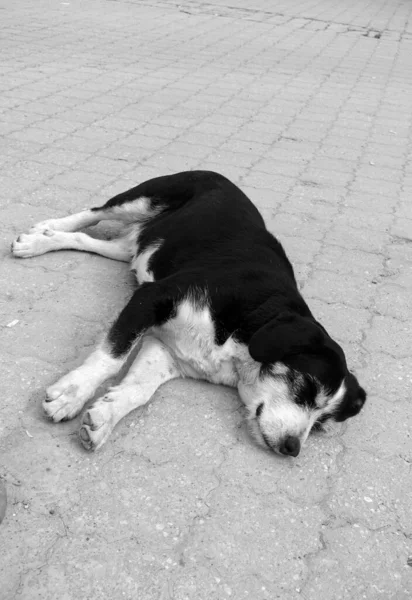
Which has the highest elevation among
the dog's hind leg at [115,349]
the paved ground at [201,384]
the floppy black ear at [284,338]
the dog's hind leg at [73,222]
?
the floppy black ear at [284,338]

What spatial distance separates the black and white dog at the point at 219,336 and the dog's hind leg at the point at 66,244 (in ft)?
0.04

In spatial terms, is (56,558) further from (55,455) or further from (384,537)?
(384,537)

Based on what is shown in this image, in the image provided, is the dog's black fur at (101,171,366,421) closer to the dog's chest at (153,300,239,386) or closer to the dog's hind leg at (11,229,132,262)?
the dog's chest at (153,300,239,386)

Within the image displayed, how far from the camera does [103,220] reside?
189 inches

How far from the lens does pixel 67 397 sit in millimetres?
2961

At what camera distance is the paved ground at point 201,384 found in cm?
245

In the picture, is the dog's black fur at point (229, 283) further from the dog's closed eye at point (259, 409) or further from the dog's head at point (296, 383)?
the dog's closed eye at point (259, 409)

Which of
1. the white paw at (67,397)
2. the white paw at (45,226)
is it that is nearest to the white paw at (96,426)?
the white paw at (67,397)

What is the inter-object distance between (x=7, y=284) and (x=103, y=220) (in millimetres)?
1082

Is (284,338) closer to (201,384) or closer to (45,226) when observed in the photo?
(201,384)

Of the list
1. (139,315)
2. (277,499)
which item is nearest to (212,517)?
(277,499)

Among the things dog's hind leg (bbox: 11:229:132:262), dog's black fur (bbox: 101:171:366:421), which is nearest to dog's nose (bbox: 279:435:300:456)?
dog's black fur (bbox: 101:171:366:421)

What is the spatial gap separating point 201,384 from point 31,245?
61.0 inches

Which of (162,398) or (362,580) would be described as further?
(162,398)
